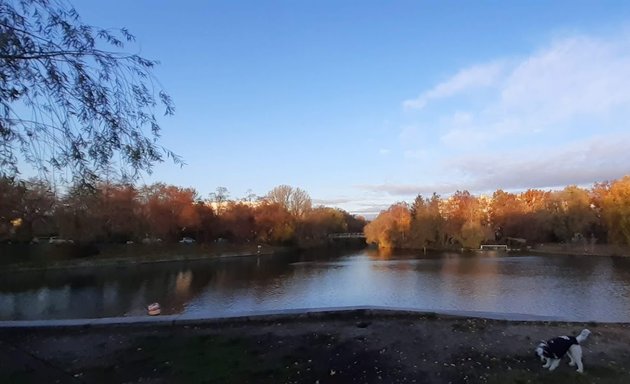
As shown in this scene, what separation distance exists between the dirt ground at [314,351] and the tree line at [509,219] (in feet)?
192

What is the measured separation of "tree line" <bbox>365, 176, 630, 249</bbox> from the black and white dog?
195 feet

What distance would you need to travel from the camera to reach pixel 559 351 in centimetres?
681

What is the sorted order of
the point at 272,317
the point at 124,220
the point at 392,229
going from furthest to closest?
the point at 392,229 < the point at 124,220 < the point at 272,317

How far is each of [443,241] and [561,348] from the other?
78.1 meters

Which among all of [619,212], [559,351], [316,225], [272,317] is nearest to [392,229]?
[316,225]

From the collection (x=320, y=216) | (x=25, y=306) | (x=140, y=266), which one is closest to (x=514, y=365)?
(x=25, y=306)

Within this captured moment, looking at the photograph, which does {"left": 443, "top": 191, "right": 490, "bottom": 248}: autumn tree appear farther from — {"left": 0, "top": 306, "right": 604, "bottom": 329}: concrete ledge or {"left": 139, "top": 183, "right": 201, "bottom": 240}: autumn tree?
{"left": 0, "top": 306, "right": 604, "bottom": 329}: concrete ledge

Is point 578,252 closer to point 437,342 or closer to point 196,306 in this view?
point 196,306

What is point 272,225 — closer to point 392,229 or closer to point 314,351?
point 392,229

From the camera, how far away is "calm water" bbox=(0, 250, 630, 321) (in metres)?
25.5

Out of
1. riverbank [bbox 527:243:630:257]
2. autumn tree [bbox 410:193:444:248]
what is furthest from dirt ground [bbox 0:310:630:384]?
autumn tree [bbox 410:193:444:248]

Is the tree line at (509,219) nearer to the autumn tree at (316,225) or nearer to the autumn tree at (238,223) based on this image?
the autumn tree at (316,225)

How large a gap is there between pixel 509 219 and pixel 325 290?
62093 millimetres

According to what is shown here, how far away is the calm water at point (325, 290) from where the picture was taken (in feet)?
83.8
